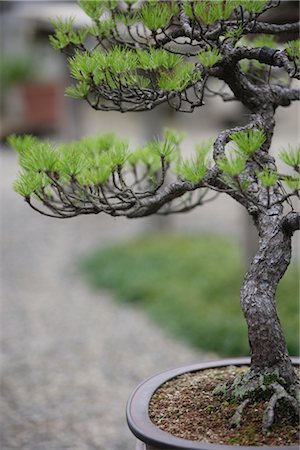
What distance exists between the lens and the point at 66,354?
354 cm

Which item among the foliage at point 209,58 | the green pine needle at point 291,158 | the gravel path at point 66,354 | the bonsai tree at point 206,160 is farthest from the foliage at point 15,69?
the green pine needle at point 291,158

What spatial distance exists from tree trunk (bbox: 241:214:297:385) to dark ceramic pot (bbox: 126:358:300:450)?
0.25 meters

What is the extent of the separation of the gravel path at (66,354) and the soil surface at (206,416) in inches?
40.6

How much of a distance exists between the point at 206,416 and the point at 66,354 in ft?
7.10

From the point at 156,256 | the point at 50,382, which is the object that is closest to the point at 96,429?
the point at 50,382

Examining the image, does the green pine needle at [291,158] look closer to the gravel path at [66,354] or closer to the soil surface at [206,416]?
the soil surface at [206,416]

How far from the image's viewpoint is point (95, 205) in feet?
4.91

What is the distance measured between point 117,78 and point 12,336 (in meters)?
2.62

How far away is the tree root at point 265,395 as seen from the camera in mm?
1391

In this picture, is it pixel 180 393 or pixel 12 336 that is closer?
pixel 180 393

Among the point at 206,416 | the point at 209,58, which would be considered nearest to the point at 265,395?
the point at 206,416

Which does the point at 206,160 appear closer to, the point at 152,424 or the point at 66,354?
the point at 152,424

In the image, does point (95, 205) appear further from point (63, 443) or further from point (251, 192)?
point (63, 443)

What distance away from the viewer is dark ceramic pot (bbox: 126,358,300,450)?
1.28m
